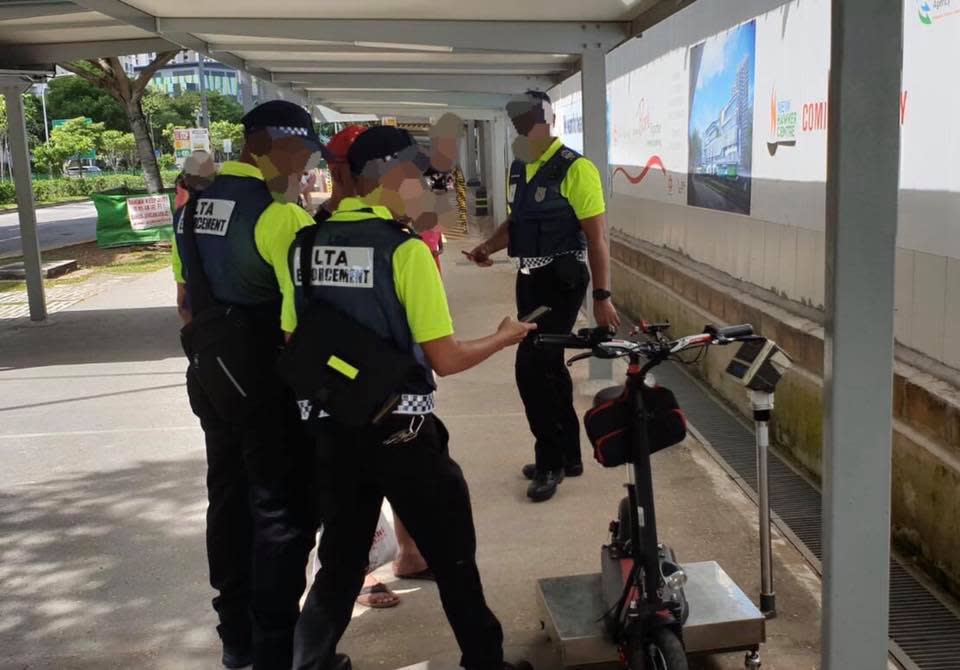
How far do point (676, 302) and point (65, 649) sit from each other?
6.29 metres

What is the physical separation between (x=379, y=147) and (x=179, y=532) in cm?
287

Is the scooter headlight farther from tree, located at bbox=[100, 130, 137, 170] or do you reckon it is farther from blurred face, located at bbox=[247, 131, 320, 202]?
tree, located at bbox=[100, 130, 137, 170]

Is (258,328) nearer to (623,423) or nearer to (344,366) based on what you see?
(344,366)

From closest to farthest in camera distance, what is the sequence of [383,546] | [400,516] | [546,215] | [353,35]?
1. [400,516]
2. [383,546]
3. [546,215]
4. [353,35]

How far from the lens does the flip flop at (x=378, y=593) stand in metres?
4.12

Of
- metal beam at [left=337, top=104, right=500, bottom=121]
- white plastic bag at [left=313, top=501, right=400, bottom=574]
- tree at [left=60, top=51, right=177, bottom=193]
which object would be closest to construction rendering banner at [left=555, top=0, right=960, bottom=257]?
white plastic bag at [left=313, top=501, right=400, bottom=574]

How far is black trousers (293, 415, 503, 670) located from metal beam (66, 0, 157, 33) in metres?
4.20

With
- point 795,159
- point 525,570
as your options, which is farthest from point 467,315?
point 525,570

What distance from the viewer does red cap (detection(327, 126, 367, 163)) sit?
12.4 ft

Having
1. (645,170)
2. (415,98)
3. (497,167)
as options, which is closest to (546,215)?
(645,170)

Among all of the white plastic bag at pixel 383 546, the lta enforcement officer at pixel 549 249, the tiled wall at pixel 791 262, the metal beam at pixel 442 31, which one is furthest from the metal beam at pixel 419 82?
the white plastic bag at pixel 383 546

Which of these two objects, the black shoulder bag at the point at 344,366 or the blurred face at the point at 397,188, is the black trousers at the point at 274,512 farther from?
the blurred face at the point at 397,188

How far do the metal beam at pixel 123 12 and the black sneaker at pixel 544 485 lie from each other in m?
3.83

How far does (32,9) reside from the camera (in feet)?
25.3
